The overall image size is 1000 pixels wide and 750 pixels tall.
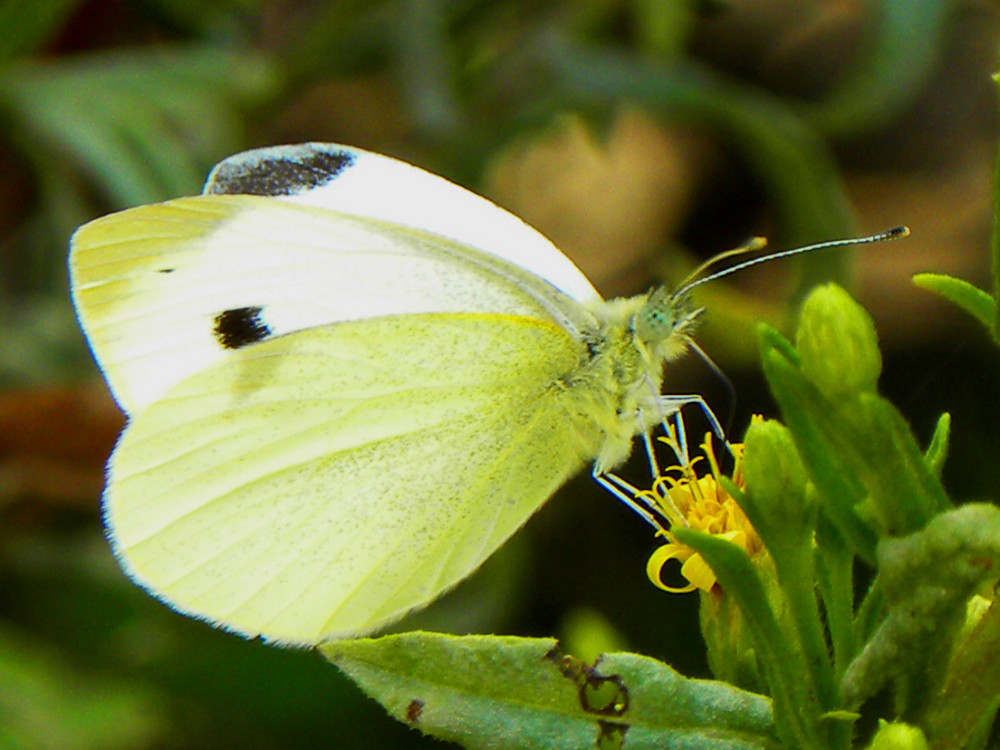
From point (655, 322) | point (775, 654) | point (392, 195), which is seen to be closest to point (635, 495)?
point (655, 322)

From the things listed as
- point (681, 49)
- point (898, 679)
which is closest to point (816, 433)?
point (898, 679)

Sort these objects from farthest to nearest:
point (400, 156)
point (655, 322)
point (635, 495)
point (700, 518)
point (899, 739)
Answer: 1. point (400, 156)
2. point (655, 322)
3. point (635, 495)
4. point (700, 518)
5. point (899, 739)

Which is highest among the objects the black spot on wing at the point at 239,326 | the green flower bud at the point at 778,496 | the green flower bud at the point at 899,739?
the black spot on wing at the point at 239,326

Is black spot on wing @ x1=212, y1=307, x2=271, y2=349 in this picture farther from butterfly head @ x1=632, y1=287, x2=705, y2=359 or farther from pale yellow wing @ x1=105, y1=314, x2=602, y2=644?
butterfly head @ x1=632, y1=287, x2=705, y2=359

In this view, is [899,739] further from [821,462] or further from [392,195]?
[392,195]

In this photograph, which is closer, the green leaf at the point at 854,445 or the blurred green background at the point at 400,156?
the green leaf at the point at 854,445

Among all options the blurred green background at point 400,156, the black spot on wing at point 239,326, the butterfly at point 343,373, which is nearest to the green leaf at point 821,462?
the butterfly at point 343,373

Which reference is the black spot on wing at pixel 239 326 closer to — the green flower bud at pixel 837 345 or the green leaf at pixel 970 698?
the green flower bud at pixel 837 345

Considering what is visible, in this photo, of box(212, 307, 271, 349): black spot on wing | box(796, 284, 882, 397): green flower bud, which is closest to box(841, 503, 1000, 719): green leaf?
box(796, 284, 882, 397): green flower bud
